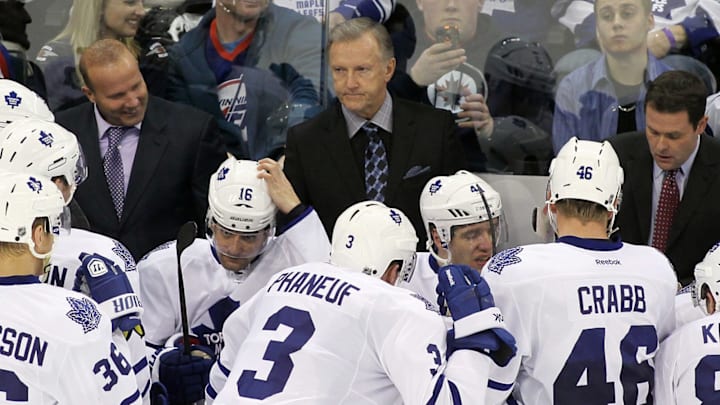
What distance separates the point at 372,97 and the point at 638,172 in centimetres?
112

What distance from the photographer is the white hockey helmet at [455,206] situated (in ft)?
15.0

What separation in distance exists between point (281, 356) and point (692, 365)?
116cm


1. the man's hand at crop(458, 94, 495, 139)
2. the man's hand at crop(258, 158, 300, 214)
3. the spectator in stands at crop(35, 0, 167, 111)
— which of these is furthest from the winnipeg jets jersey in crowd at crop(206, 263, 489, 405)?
the spectator in stands at crop(35, 0, 167, 111)

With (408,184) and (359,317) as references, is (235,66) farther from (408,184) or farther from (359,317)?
(359,317)

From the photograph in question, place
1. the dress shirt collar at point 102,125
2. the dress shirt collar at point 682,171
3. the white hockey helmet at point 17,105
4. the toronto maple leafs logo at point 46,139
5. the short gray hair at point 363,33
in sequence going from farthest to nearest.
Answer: the dress shirt collar at point 102,125 → the short gray hair at point 363,33 → the dress shirt collar at point 682,171 → the white hockey helmet at point 17,105 → the toronto maple leafs logo at point 46,139

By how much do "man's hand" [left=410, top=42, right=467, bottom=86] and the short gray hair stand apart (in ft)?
1.53

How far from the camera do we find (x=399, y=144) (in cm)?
527

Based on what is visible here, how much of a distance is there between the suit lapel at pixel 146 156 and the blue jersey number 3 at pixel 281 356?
1.93 metres

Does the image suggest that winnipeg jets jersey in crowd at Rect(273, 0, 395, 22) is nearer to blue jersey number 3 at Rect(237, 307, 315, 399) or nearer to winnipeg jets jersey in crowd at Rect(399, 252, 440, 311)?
winnipeg jets jersey in crowd at Rect(399, 252, 440, 311)

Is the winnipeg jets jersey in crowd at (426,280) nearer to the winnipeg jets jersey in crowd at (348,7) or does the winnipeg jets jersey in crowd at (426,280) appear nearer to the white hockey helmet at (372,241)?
the white hockey helmet at (372,241)

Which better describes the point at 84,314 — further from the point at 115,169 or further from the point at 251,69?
the point at 251,69

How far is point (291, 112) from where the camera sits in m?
5.95

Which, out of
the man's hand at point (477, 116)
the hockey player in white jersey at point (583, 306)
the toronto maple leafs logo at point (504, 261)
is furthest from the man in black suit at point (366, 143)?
the hockey player in white jersey at point (583, 306)

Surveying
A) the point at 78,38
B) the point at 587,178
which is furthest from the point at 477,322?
the point at 78,38
